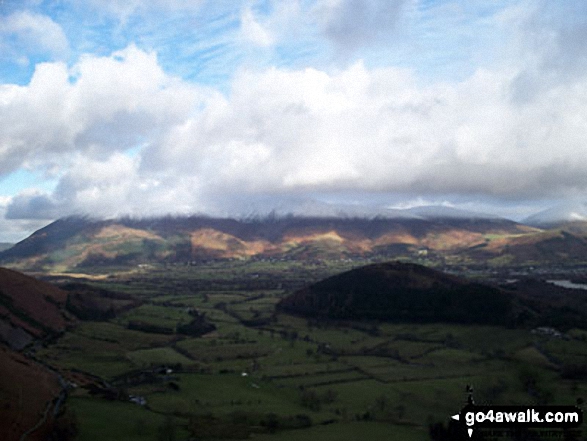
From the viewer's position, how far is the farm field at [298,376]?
3241 inches

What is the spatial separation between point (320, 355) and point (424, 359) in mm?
25904

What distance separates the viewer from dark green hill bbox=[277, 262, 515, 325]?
536ft

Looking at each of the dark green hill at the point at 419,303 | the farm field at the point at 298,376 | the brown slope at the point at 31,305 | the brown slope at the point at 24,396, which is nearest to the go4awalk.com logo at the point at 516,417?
the farm field at the point at 298,376

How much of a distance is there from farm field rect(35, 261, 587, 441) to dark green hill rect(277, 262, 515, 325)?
6538 mm

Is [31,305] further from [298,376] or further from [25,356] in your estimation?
[298,376]

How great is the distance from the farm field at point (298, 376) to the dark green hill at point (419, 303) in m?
6.54

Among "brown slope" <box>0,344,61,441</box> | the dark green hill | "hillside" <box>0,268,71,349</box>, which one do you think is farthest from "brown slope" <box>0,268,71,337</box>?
the dark green hill

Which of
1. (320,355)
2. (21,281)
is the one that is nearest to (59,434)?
(320,355)

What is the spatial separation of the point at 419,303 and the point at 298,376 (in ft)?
252

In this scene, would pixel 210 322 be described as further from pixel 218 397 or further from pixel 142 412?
pixel 142 412

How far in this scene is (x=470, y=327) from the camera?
15662 centimetres

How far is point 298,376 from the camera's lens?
114 metres

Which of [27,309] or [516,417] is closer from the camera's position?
[516,417]

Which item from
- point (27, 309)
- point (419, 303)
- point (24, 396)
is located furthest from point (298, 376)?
point (27, 309)
